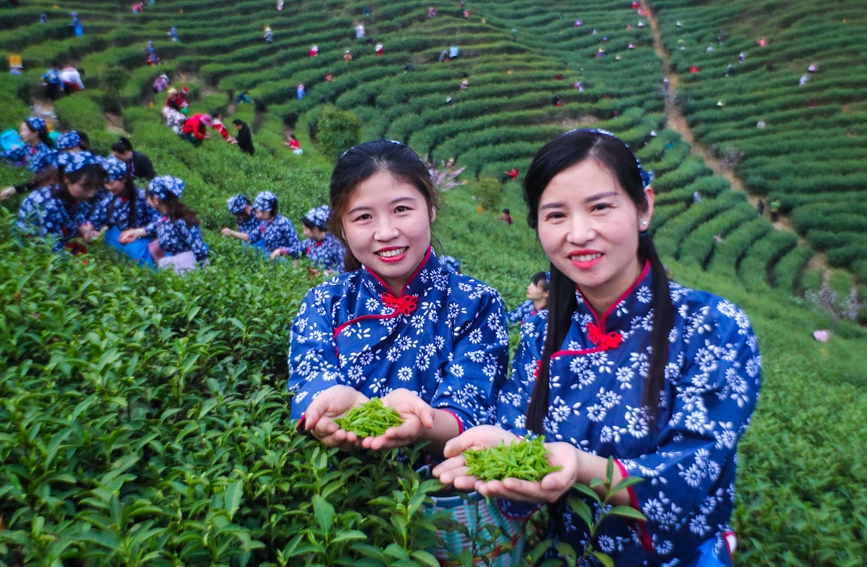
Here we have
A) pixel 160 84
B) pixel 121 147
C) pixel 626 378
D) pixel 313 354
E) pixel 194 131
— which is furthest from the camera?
pixel 160 84

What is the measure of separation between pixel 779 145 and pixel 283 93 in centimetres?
1790

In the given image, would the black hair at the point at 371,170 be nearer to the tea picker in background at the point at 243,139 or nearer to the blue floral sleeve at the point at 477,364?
the blue floral sleeve at the point at 477,364

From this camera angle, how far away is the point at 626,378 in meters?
1.50

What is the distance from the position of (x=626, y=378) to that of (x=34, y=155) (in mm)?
7711

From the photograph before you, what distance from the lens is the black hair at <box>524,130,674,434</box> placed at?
1.46 m

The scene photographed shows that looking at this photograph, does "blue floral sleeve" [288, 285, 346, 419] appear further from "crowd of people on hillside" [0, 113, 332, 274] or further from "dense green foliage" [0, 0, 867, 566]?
"crowd of people on hillside" [0, 113, 332, 274]

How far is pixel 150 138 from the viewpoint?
11945 millimetres

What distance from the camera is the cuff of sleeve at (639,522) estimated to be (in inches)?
52.6

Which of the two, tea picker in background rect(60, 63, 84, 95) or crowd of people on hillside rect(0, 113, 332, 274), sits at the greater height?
tea picker in background rect(60, 63, 84, 95)

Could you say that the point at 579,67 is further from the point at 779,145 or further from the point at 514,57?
the point at 779,145

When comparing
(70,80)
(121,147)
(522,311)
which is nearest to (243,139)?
(70,80)

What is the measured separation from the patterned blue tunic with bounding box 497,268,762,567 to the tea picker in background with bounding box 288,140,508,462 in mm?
243

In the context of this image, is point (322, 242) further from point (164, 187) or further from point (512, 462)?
point (512, 462)

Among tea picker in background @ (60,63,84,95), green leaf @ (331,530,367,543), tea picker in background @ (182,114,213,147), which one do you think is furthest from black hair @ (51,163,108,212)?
tea picker in background @ (60,63,84,95)
